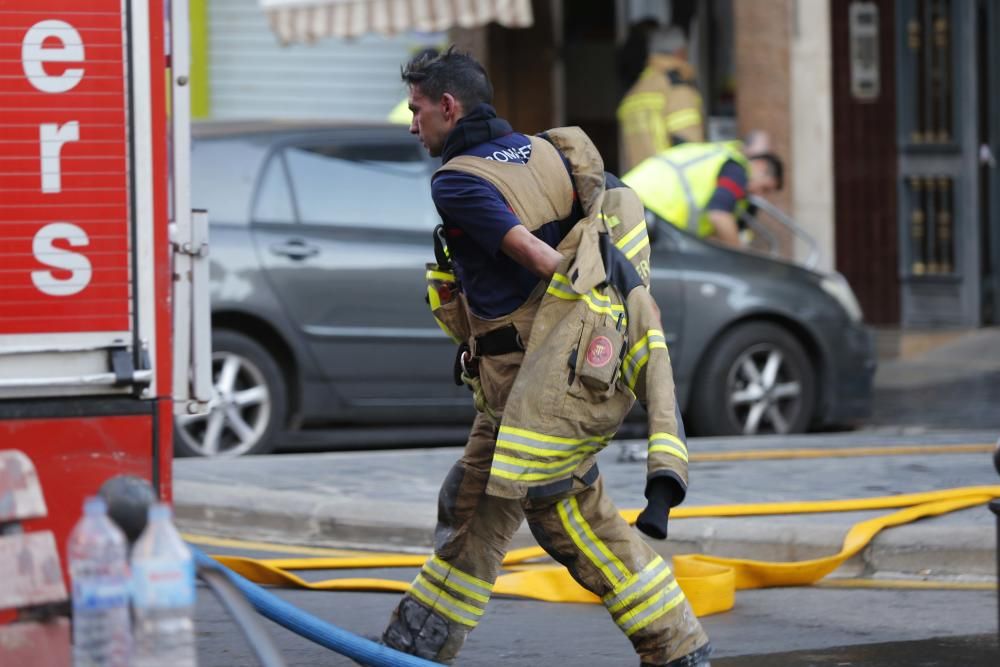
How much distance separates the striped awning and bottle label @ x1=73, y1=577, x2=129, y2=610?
959 centimetres

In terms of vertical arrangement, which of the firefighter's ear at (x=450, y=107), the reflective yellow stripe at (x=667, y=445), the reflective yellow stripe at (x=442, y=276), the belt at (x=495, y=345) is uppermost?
the firefighter's ear at (x=450, y=107)

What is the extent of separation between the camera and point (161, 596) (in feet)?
10.1

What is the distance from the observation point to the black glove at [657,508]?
Result: 4.32m

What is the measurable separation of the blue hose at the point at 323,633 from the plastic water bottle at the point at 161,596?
1.21 meters

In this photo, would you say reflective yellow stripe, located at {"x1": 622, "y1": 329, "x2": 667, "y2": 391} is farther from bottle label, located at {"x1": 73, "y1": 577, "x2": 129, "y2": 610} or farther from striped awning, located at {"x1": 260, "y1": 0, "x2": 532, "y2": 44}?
striped awning, located at {"x1": 260, "y1": 0, "x2": 532, "y2": 44}

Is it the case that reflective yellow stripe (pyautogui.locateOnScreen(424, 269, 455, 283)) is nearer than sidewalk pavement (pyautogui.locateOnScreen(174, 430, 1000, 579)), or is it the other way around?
reflective yellow stripe (pyautogui.locateOnScreen(424, 269, 455, 283))

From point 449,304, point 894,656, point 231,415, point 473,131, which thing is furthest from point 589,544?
point 231,415

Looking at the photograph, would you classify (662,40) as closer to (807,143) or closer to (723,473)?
(807,143)

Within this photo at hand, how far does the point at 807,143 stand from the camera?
44.7ft

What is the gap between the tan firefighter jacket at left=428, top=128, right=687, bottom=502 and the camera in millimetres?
4547

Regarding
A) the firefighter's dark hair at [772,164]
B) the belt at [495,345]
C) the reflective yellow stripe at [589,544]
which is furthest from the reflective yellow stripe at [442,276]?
the firefighter's dark hair at [772,164]

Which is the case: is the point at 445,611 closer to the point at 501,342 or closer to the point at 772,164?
the point at 501,342

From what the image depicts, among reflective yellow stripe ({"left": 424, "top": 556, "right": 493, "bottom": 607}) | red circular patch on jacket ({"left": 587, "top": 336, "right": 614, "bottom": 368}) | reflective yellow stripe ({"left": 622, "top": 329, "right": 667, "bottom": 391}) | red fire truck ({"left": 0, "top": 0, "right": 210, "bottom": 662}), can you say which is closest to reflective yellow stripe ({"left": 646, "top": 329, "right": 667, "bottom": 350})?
reflective yellow stripe ({"left": 622, "top": 329, "right": 667, "bottom": 391})

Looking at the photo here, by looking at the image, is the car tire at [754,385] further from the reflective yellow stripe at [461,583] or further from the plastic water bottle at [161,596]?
the plastic water bottle at [161,596]
